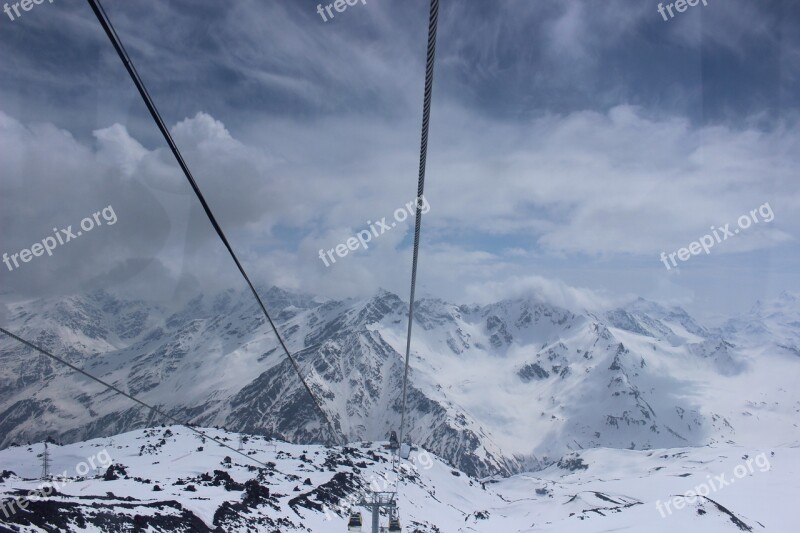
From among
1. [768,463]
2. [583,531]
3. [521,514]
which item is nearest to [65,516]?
[583,531]

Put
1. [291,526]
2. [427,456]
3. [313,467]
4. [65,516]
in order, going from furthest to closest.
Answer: [427,456], [313,467], [291,526], [65,516]

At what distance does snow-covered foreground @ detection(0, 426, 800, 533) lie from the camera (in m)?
43.0

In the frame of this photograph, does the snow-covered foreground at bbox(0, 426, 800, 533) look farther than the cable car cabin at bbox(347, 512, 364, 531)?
Yes

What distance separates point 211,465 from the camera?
91.0 metres

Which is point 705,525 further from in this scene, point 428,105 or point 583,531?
point 428,105

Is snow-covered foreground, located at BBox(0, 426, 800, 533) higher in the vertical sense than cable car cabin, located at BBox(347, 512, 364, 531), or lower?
lower

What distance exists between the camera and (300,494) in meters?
73.6

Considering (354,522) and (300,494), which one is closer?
(354,522)

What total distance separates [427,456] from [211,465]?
8602 centimetres

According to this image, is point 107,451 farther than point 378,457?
No

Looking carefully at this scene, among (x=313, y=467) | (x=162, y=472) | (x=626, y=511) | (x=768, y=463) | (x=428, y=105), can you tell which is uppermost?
(x=428, y=105)

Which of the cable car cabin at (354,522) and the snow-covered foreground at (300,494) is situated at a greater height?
the cable car cabin at (354,522)

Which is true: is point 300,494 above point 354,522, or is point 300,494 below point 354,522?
below

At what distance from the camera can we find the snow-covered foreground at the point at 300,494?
43003mm
